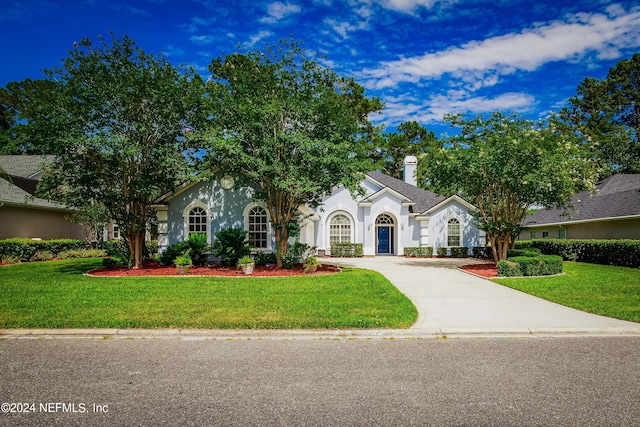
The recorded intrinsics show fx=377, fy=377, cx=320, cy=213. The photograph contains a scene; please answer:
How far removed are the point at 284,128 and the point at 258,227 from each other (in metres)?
5.64

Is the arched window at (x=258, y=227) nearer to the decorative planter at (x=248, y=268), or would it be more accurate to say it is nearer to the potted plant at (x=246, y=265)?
the potted plant at (x=246, y=265)

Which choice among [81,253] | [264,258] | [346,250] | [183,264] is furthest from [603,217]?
[81,253]

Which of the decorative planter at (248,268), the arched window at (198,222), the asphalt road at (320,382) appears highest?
the arched window at (198,222)

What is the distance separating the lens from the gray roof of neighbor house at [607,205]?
20594 mm

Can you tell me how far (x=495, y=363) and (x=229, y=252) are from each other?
1288 centimetres

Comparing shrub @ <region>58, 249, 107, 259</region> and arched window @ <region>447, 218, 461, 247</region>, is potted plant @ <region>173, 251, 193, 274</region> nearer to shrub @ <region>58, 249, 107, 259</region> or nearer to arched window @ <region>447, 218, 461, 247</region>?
shrub @ <region>58, 249, 107, 259</region>

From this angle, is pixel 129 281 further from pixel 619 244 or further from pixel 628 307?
pixel 619 244

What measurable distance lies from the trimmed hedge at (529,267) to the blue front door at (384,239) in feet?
41.3

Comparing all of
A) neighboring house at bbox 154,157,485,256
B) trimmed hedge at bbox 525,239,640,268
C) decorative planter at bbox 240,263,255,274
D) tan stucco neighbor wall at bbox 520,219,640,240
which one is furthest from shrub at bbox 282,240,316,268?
tan stucco neighbor wall at bbox 520,219,640,240

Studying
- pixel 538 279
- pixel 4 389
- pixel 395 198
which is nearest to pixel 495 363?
pixel 4 389

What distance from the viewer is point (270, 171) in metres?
15.4

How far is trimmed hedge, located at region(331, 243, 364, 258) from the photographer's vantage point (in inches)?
995

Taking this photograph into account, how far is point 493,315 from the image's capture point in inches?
324

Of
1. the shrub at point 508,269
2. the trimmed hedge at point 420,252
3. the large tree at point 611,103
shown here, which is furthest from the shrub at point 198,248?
the large tree at point 611,103
